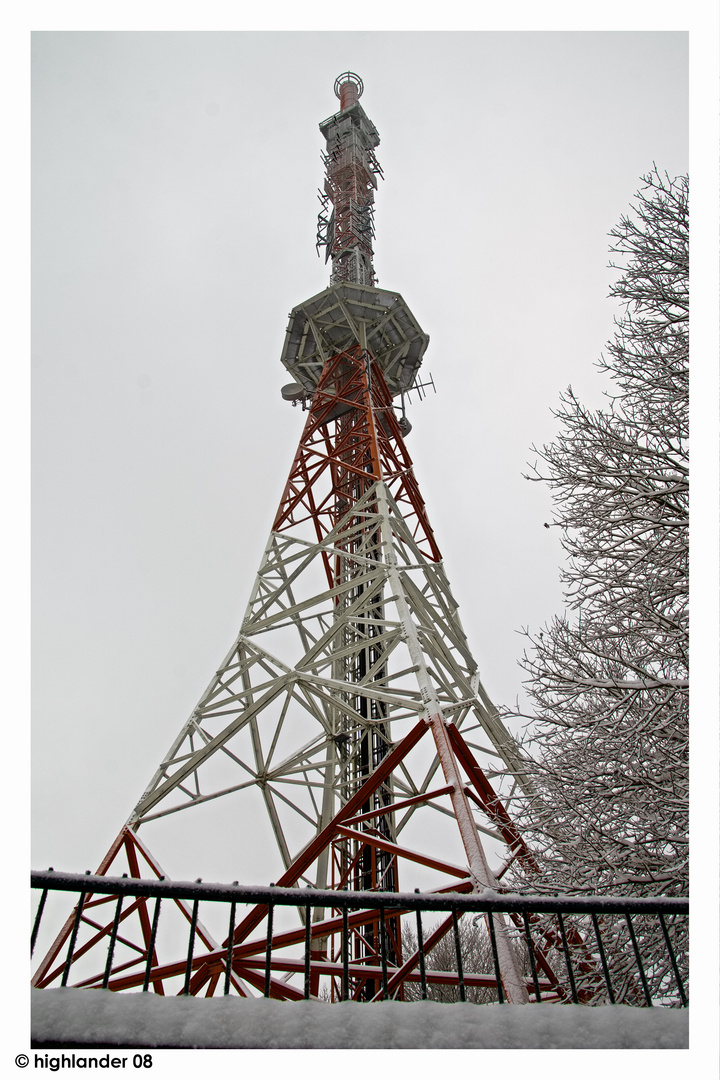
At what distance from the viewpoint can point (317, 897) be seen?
3490mm

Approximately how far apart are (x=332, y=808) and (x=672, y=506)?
7472 millimetres

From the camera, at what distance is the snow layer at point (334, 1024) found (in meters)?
2.99

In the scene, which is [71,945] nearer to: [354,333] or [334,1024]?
[334,1024]

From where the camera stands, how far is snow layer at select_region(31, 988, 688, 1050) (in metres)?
2.99

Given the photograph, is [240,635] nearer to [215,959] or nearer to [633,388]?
[215,959]

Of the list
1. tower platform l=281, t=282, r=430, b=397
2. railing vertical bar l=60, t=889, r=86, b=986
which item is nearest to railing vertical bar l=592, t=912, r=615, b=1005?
railing vertical bar l=60, t=889, r=86, b=986

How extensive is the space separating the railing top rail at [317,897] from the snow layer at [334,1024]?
46 cm

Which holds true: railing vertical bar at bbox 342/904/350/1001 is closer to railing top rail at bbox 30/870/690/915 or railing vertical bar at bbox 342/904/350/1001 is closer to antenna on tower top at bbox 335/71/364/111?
railing top rail at bbox 30/870/690/915

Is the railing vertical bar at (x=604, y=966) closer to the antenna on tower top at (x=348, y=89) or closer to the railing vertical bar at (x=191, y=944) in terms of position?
the railing vertical bar at (x=191, y=944)

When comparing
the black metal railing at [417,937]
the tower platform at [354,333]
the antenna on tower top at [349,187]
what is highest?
the antenna on tower top at [349,187]

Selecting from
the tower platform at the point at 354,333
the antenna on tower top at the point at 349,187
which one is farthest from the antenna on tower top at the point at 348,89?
the tower platform at the point at 354,333

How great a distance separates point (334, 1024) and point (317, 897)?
0.57m

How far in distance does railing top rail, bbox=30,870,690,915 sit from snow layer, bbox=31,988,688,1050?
458 millimetres

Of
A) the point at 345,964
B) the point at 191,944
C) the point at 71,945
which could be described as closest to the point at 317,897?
the point at 345,964
